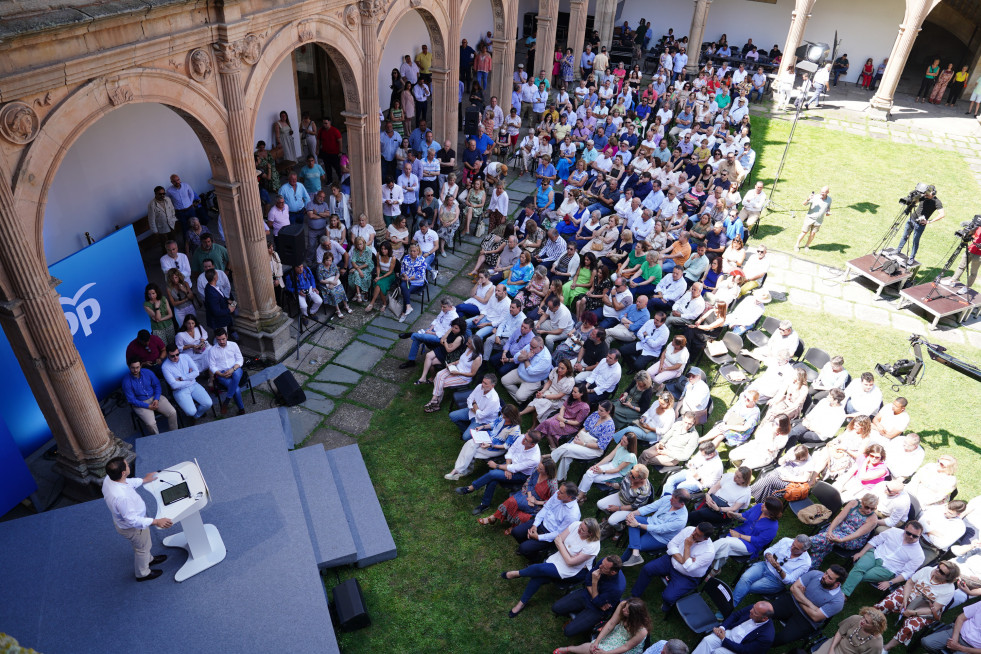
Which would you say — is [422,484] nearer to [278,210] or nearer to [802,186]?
[278,210]

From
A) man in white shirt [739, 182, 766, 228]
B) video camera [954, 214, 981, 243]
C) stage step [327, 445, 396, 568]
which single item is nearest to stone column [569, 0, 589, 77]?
Result: man in white shirt [739, 182, 766, 228]

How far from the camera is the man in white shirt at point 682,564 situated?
20.6 ft

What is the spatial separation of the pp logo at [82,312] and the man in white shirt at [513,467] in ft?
16.1

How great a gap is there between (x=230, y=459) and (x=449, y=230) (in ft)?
20.9

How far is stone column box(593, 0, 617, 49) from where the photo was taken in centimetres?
2292

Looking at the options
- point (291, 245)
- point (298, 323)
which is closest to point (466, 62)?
point (291, 245)

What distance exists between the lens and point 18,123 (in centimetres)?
571

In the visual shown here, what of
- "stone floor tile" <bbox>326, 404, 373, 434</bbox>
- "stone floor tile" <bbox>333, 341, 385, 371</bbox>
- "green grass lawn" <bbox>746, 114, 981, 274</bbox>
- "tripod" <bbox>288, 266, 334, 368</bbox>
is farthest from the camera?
"green grass lawn" <bbox>746, 114, 981, 274</bbox>

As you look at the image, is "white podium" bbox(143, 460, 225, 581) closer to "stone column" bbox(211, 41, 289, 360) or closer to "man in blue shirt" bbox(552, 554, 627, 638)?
"man in blue shirt" bbox(552, 554, 627, 638)

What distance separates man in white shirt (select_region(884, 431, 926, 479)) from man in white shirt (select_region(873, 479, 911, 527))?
1.21 feet

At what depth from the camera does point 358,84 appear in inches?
421

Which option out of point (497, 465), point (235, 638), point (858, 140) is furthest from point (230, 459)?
point (858, 140)

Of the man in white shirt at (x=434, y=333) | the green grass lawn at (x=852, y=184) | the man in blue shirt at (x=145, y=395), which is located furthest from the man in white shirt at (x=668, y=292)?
the man in blue shirt at (x=145, y=395)

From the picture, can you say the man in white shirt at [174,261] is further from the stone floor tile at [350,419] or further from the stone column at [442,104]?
the stone column at [442,104]
